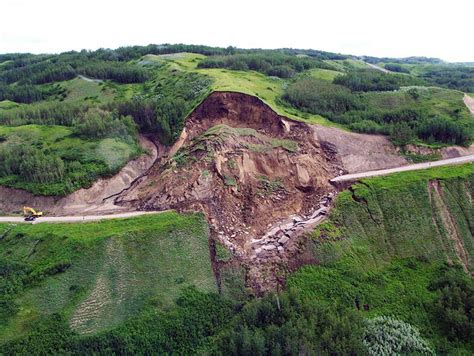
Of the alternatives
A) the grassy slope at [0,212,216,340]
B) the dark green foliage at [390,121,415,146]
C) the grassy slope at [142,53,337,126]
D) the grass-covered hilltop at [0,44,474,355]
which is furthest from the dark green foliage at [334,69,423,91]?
the grassy slope at [0,212,216,340]

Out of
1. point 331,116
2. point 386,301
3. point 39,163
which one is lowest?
point 386,301

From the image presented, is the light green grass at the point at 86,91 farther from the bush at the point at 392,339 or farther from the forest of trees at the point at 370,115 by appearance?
the bush at the point at 392,339

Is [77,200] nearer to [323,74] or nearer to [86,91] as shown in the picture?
[86,91]

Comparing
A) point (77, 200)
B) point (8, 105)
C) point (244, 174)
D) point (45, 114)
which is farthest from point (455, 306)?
point (8, 105)

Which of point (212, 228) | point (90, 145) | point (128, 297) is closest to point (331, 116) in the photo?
point (212, 228)

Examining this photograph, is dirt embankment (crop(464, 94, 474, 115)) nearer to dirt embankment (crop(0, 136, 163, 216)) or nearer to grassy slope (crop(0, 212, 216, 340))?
grassy slope (crop(0, 212, 216, 340))

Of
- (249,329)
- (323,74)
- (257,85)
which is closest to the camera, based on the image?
(249,329)

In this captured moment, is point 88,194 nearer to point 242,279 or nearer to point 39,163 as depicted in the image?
point 39,163
